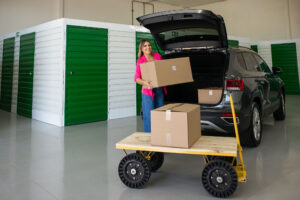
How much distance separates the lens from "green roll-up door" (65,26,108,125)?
526cm

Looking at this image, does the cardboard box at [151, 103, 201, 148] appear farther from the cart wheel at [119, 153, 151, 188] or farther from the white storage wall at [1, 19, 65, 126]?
the white storage wall at [1, 19, 65, 126]

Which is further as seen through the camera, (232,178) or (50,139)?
(50,139)

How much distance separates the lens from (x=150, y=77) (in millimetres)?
2518

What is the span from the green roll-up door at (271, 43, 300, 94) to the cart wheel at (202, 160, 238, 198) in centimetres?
1066

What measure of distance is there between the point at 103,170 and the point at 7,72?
6.24 m

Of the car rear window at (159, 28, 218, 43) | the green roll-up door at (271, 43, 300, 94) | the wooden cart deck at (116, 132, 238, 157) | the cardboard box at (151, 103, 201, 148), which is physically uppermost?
the green roll-up door at (271, 43, 300, 94)

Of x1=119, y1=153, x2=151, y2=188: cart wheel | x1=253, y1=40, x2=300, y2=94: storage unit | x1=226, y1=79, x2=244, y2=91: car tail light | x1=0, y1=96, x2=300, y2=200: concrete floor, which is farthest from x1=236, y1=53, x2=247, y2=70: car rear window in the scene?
x1=253, y1=40, x2=300, y2=94: storage unit

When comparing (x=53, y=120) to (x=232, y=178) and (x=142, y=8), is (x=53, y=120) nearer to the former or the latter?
(x=232, y=178)

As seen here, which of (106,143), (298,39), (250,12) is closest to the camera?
(106,143)

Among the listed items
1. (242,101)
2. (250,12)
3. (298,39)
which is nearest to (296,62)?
(298,39)

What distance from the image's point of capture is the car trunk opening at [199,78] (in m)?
3.54

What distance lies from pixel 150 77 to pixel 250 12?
1181cm

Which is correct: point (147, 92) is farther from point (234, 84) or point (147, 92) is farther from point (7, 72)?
point (7, 72)

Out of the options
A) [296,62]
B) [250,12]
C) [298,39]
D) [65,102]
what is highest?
[250,12]
